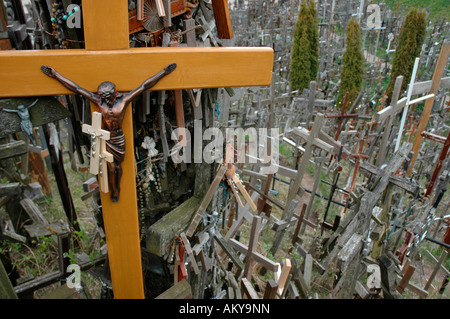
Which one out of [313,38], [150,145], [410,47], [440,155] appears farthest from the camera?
[313,38]

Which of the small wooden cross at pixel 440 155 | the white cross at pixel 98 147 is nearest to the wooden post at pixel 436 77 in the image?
the small wooden cross at pixel 440 155

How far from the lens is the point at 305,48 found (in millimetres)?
11680

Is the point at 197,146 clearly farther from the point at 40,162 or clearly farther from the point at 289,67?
the point at 289,67

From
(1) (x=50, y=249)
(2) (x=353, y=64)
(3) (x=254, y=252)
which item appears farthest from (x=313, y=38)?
(1) (x=50, y=249)

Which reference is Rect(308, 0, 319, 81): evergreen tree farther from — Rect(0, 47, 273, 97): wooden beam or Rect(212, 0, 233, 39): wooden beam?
Rect(0, 47, 273, 97): wooden beam

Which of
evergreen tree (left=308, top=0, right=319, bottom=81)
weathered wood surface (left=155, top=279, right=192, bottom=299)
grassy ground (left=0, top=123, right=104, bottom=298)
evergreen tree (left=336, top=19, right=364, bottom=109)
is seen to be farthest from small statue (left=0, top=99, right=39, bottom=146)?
evergreen tree (left=308, top=0, right=319, bottom=81)

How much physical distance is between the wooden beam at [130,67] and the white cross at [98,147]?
198mm

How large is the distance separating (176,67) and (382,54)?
1599 centimetres

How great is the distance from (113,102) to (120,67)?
20 centimetres

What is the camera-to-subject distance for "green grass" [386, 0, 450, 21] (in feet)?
49.8

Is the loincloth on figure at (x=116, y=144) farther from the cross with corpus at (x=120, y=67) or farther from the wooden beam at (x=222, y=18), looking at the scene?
the wooden beam at (x=222, y=18)

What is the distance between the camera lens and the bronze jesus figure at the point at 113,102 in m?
1.74

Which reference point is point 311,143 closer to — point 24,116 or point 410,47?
point 24,116

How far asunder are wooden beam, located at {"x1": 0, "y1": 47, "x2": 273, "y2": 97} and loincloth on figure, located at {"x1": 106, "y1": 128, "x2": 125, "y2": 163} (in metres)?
0.26
